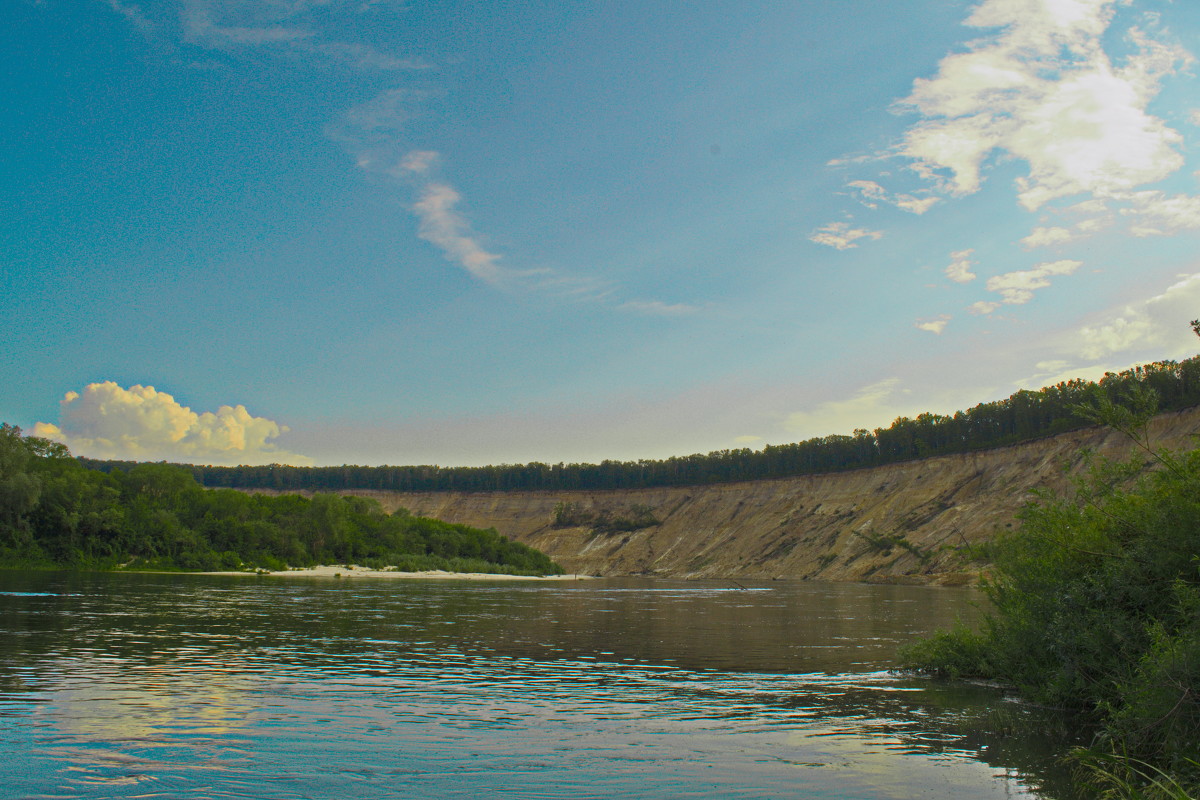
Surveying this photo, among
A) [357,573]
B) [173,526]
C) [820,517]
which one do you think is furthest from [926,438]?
[173,526]

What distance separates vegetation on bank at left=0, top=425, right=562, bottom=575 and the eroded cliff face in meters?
38.9

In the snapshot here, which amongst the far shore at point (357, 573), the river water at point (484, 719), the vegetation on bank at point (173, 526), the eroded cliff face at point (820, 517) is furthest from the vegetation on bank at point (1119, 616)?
the vegetation on bank at point (173, 526)

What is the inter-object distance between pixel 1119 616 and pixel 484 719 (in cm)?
1067

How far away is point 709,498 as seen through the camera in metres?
169

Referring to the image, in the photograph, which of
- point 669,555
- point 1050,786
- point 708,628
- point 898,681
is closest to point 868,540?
point 669,555

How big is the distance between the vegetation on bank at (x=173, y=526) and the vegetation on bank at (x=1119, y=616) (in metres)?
83.9

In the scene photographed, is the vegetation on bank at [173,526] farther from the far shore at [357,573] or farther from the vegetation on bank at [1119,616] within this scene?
the vegetation on bank at [1119,616]

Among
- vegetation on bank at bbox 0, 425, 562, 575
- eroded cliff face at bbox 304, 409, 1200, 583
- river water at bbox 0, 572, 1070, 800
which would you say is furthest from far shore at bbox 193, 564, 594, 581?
river water at bbox 0, 572, 1070, 800

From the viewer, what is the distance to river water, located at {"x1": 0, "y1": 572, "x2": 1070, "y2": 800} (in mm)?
10500

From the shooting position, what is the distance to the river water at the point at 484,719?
34.4 feet

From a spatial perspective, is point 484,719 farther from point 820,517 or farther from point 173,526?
point 820,517

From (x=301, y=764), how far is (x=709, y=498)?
16131 cm

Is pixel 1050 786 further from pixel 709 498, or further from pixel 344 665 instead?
pixel 709 498

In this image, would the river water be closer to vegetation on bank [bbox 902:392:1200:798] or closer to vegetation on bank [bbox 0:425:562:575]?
vegetation on bank [bbox 902:392:1200:798]
